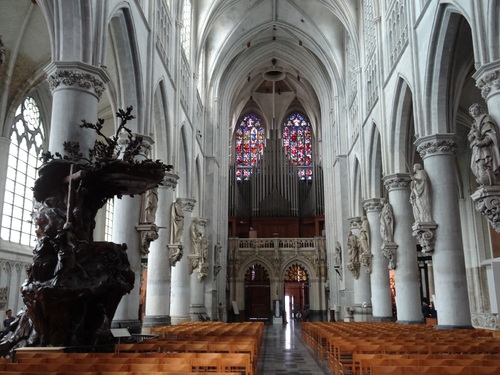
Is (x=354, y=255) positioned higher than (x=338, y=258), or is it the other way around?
(x=338, y=258)

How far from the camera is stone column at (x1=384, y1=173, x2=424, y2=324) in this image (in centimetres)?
1761

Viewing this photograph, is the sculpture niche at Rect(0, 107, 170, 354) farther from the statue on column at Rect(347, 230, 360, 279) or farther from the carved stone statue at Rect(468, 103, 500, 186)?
the statue on column at Rect(347, 230, 360, 279)

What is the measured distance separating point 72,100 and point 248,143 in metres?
34.5

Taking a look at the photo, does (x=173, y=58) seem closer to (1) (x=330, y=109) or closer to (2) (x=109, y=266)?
(2) (x=109, y=266)

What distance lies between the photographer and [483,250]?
24.7 meters

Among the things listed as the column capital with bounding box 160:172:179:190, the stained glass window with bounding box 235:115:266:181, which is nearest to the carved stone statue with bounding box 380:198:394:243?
the column capital with bounding box 160:172:179:190

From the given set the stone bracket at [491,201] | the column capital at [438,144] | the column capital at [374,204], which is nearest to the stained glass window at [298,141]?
the column capital at [374,204]

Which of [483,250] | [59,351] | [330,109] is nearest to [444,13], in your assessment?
[59,351]

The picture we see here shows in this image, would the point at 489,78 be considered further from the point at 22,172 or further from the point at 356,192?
the point at 356,192

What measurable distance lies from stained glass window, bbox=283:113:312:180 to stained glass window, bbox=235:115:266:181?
221cm

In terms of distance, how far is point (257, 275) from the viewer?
38.3m

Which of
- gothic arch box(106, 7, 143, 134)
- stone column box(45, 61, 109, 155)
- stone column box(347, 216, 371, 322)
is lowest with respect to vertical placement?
stone column box(347, 216, 371, 322)

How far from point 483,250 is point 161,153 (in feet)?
54.0

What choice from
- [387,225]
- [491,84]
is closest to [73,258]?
[491,84]
